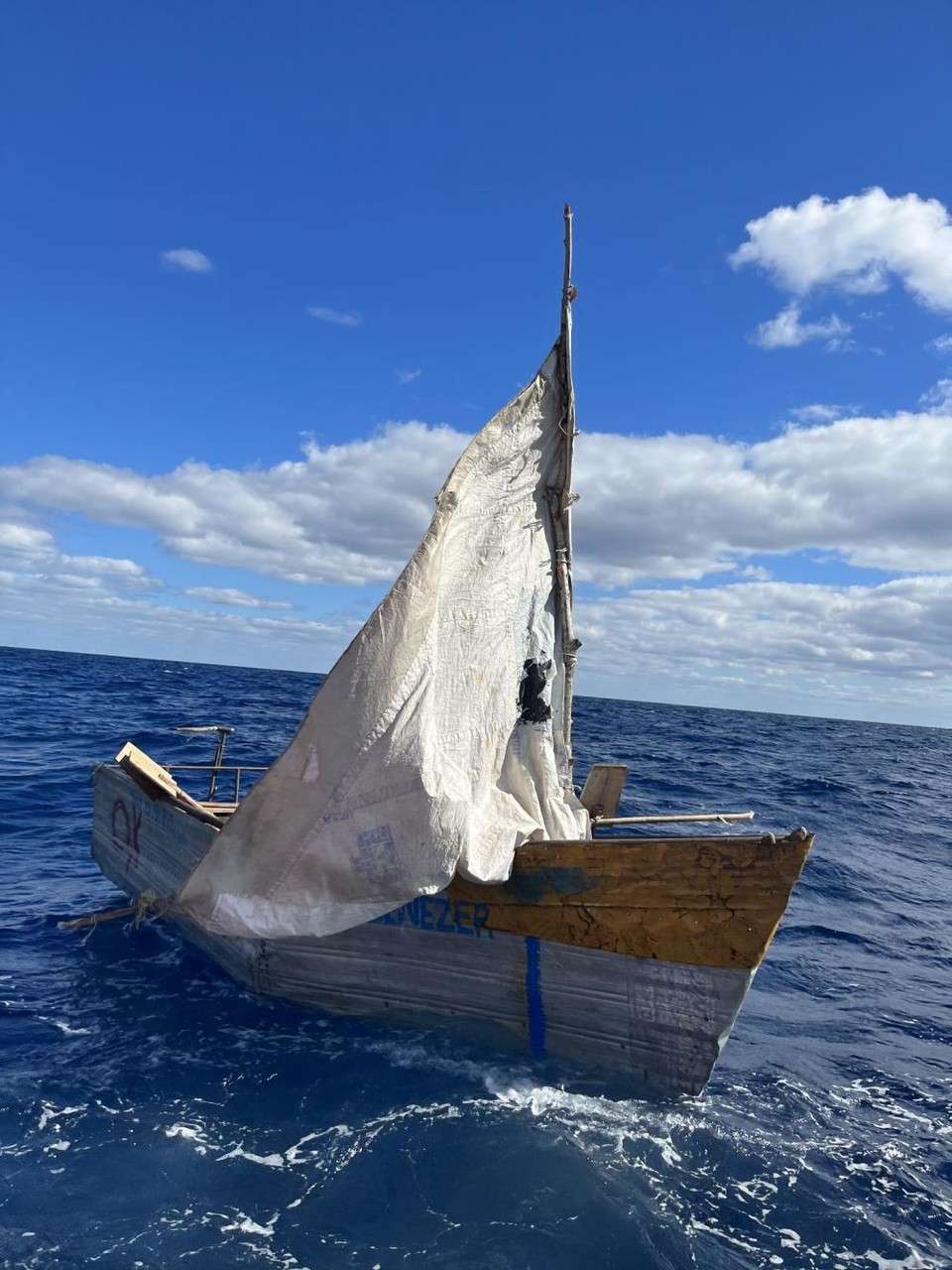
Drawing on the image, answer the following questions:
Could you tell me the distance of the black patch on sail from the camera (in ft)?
27.9

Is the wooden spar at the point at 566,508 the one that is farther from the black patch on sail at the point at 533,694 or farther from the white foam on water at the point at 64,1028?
the white foam on water at the point at 64,1028

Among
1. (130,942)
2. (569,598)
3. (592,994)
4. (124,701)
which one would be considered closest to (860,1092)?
(592,994)

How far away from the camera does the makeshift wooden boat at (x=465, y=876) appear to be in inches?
250

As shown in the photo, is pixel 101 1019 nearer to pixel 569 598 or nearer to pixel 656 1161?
pixel 656 1161

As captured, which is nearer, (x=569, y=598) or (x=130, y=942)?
(x=569, y=598)

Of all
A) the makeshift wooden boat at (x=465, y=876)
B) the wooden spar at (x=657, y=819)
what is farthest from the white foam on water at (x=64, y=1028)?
the wooden spar at (x=657, y=819)

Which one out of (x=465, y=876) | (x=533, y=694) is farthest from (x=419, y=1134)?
(x=533, y=694)

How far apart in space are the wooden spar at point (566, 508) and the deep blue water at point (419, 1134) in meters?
3.64

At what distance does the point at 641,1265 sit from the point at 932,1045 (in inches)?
219

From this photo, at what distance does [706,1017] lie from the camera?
6.43 metres

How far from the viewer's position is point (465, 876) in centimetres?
667

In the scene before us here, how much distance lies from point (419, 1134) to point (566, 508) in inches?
247

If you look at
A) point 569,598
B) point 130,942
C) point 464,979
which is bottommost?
point 130,942

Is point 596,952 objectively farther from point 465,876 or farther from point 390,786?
point 390,786
